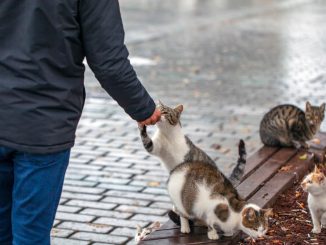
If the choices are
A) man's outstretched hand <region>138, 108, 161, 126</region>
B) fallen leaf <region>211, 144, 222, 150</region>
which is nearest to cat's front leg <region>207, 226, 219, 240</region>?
man's outstretched hand <region>138, 108, 161, 126</region>

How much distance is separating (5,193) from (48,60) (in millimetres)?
725

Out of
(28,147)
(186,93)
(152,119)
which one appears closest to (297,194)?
(152,119)

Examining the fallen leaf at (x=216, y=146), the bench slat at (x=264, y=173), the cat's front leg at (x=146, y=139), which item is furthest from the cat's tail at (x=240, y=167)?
the fallen leaf at (x=216, y=146)

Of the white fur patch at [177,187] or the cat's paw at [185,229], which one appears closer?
the white fur patch at [177,187]

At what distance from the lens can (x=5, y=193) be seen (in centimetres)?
371

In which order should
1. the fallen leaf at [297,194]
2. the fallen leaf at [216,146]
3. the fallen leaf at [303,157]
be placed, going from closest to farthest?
1. the fallen leaf at [297,194]
2. the fallen leaf at [303,157]
3. the fallen leaf at [216,146]

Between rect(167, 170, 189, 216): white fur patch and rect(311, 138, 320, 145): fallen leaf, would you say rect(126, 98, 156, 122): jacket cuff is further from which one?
rect(311, 138, 320, 145): fallen leaf

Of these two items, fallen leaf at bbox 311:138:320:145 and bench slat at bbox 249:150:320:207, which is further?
fallen leaf at bbox 311:138:320:145

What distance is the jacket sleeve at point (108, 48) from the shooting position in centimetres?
341

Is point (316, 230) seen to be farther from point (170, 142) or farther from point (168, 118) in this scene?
point (168, 118)

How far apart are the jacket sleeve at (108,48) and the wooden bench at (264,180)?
1285 millimetres

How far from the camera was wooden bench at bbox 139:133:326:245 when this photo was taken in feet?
15.1

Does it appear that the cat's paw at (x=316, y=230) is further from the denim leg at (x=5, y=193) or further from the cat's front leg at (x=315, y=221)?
the denim leg at (x=5, y=193)

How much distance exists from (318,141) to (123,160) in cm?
190
